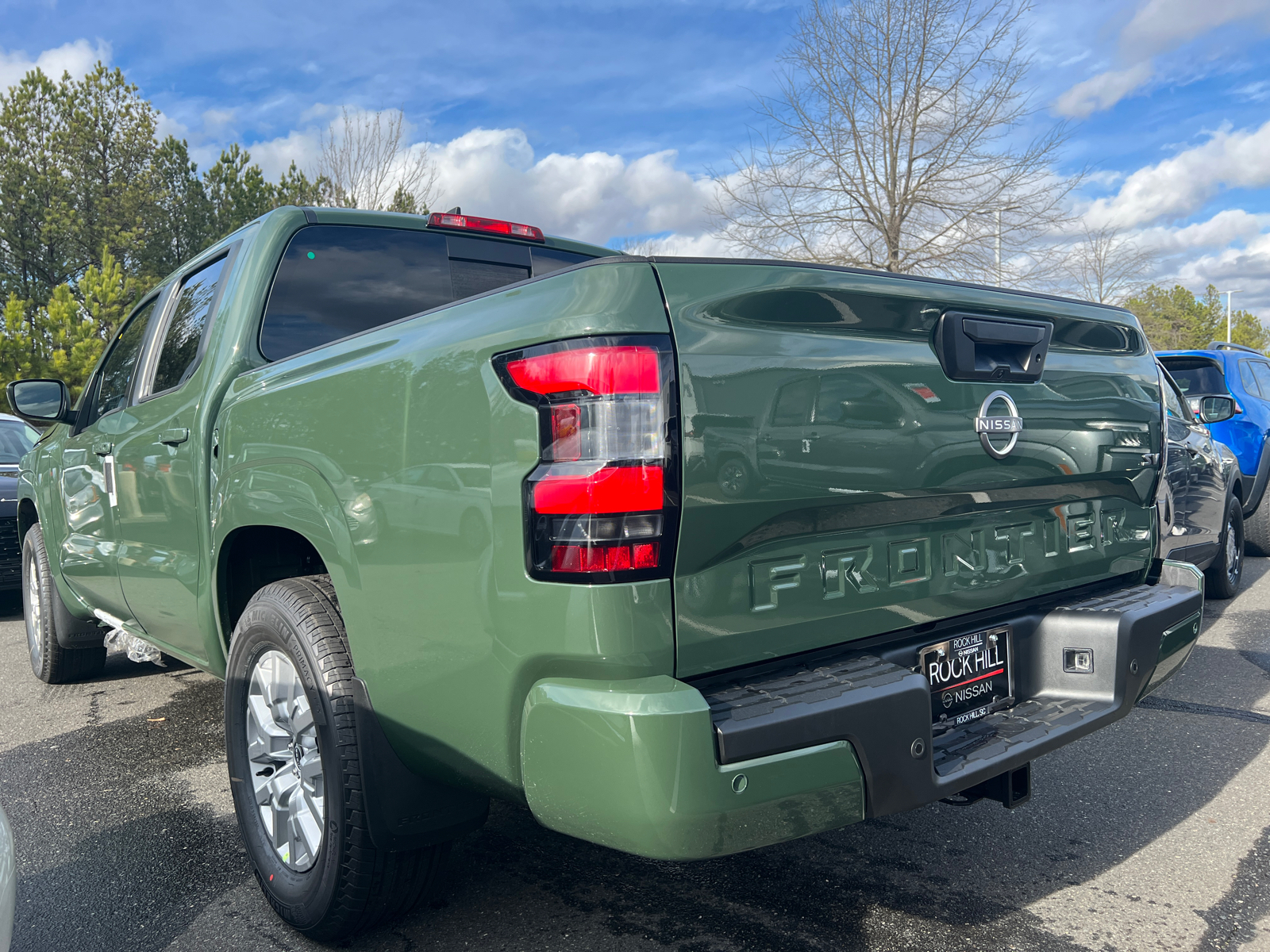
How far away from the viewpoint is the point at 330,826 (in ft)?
7.36

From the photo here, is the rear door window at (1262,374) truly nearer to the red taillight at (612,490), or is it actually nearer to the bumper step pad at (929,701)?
the bumper step pad at (929,701)

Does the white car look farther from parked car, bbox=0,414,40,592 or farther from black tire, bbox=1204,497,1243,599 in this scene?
black tire, bbox=1204,497,1243,599

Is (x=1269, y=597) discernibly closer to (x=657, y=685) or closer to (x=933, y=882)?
(x=933, y=882)

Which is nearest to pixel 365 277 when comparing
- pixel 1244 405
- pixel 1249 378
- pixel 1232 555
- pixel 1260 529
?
pixel 1232 555

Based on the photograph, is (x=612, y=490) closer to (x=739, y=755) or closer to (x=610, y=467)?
(x=610, y=467)

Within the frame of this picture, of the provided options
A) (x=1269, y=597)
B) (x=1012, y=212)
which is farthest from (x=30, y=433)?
(x=1012, y=212)

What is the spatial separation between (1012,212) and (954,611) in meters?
15.5

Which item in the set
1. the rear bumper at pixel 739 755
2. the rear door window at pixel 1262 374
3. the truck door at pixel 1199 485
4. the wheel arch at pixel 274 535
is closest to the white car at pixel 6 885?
the wheel arch at pixel 274 535

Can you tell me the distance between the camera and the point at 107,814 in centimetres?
331

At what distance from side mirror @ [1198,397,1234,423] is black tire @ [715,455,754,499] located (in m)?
5.39

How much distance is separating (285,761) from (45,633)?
3192 mm

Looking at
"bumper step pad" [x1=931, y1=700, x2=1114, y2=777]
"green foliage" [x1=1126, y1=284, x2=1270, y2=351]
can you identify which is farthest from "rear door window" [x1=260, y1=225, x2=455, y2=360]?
"green foliage" [x1=1126, y1=284, x2=1270, y2=351]

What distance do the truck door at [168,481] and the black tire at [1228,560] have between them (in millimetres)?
5844

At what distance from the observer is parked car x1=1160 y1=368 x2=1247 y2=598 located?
17.6 feet
